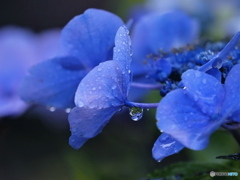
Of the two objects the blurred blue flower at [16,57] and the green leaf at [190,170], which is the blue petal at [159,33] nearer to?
the green leaf at [190,170]

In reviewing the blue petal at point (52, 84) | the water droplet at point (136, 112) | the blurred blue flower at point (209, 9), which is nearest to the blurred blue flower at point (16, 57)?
the blurred blue flower at point (209, 9)

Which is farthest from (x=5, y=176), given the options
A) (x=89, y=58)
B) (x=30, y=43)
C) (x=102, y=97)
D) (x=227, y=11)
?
(x=102, y=97)

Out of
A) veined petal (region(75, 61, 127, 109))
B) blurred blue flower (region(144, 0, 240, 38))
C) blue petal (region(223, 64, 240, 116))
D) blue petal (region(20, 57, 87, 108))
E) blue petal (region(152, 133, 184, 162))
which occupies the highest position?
blue petal (region(223, 64, 240, 116))

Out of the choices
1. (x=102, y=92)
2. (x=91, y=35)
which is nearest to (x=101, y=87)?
(x=102, y=92)

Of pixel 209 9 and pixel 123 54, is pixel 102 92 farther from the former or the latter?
pixel 209 9

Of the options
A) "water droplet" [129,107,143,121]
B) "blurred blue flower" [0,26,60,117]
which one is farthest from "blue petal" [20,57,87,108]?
"blurred blue flower" [0,26,60,117]

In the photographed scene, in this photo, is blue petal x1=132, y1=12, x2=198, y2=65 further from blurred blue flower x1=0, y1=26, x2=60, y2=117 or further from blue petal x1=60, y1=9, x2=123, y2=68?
blurred blue flower x1=0, y1=26, x2=60, y2=117
